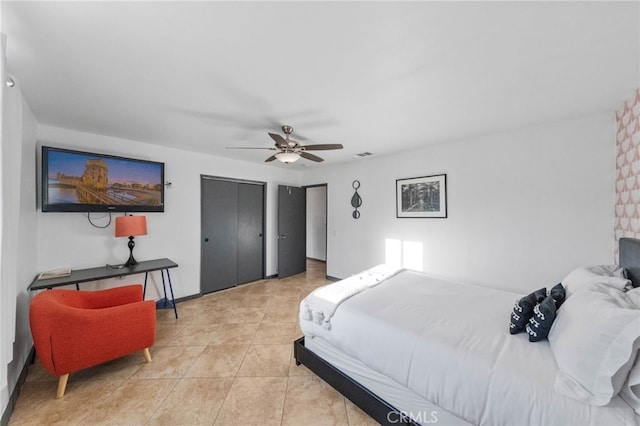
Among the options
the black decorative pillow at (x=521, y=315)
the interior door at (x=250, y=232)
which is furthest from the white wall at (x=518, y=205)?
the interior door at (x=250, y=232)

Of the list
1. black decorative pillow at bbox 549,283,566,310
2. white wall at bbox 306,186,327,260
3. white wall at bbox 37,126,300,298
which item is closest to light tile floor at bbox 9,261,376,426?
white wall at bbox 37,126,300,298

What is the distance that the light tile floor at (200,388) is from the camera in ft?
5.41

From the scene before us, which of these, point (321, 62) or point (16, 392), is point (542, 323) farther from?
point (16, 392)

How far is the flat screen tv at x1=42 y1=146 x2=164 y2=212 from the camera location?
260cm

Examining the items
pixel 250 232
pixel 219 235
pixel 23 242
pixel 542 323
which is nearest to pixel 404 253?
pixel 542 323

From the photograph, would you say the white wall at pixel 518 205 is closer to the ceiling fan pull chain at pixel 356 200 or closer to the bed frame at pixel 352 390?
the ceiling fan pull chain at pixel 356 200

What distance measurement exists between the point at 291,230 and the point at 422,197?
288 cm

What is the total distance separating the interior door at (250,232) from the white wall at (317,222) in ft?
7.67

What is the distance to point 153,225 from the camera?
347cm

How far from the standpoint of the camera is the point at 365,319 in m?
1.73

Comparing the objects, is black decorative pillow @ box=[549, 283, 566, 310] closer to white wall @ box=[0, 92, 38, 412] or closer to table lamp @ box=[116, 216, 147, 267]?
white wall @ box=[0, 92, 38, 412]

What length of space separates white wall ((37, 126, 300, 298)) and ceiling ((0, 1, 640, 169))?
460 millimetres

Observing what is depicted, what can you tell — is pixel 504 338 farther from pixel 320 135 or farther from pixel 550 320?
pixel 320 135

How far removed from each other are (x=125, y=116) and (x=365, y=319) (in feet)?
10.4
